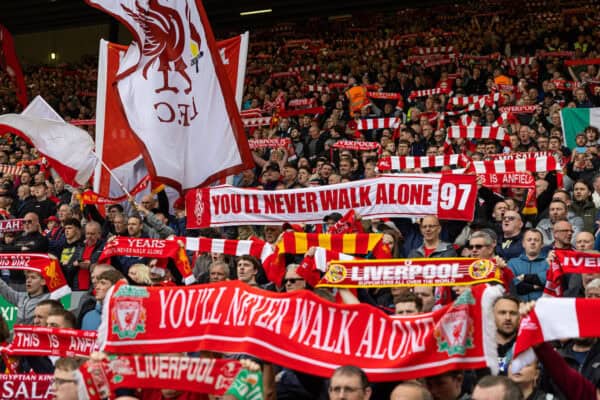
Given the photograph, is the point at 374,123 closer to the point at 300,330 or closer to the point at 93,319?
the point at 93,319

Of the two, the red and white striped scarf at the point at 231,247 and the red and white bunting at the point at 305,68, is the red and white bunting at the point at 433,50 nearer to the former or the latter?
the red and white bunting at the point at 305,68

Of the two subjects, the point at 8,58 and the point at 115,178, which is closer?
the point at 115,178

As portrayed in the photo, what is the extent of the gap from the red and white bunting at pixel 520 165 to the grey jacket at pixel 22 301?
4368 millimetres

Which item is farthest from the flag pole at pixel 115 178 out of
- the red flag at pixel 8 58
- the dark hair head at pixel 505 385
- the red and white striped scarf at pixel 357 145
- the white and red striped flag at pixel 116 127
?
the red flag at pixel 8 58

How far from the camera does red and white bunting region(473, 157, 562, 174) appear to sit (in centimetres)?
1044

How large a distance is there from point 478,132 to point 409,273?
24.3ft

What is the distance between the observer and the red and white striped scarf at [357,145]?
45.6ft

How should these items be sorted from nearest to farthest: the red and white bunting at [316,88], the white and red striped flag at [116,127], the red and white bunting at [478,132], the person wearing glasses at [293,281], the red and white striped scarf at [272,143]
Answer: the person wearing glasses at [293,281] → the white and red striped flag at [116,127] → the red and white bunting at [478,132] → the red and white striped scarf at [272,143] → the red and white bunting at [316,88]

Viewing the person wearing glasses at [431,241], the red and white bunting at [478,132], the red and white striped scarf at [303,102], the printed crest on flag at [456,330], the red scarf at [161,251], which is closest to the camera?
the printed crest on flag at [456,330]

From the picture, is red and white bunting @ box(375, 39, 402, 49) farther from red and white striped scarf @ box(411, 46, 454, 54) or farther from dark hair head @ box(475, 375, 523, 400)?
dark hair head @ box(475, 375, 523, 400)

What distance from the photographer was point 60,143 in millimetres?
10570

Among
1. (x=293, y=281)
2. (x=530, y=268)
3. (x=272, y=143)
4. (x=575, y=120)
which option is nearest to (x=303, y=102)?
(x=272, y=143)

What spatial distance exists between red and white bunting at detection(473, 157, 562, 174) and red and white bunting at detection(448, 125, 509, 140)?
9.56 ft

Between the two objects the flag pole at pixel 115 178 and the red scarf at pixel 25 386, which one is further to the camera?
the flag pole at pixel 115 178
